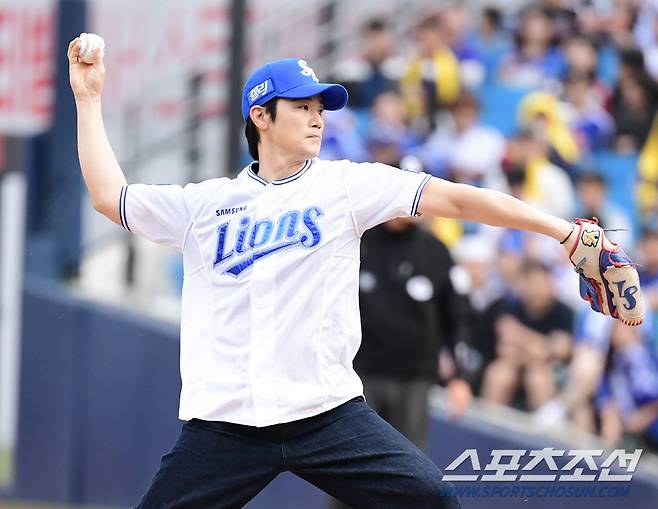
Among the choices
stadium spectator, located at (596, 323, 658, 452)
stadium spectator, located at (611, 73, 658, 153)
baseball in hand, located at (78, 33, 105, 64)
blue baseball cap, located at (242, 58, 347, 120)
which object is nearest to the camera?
blue baseball cap, located at (242, 58, 347, 120)

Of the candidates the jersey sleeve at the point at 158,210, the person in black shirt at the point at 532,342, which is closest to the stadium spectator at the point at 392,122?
the person in black shirt at the point at 532,342

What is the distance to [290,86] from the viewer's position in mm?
4719

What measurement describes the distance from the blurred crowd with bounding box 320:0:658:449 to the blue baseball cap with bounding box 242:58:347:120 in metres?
3.02

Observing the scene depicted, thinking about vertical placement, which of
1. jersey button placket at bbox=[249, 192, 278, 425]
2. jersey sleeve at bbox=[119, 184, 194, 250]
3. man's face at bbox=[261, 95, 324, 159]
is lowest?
Result: jersey button placket at bbox=[249, 192, 278, 425]

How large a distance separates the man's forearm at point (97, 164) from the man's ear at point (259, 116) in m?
0.49

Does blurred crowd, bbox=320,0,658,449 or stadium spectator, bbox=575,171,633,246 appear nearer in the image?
blurred crowd, bbox=320,0,658,449

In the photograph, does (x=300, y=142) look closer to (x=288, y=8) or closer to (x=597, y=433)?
(x=597, y=433)

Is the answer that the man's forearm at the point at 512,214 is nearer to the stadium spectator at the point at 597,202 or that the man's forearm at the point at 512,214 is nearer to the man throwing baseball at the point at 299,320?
the man throwing baseball at the point at 299,320

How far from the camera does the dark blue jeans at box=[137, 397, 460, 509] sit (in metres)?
4.50

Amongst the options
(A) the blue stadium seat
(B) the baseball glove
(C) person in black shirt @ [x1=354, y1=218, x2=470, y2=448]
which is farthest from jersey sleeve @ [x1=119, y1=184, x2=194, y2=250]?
(A) the blue stadium seat

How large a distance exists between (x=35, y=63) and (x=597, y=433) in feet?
15.2

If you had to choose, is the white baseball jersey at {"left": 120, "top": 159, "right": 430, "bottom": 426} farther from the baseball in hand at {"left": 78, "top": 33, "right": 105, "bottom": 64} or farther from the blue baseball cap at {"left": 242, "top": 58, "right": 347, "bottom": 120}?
the baseball in hand at {"left": 78, "top": 33, "right": 105, "bottom": 64}

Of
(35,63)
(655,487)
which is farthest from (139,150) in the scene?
(655,487)

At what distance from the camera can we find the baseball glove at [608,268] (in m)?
4.49
